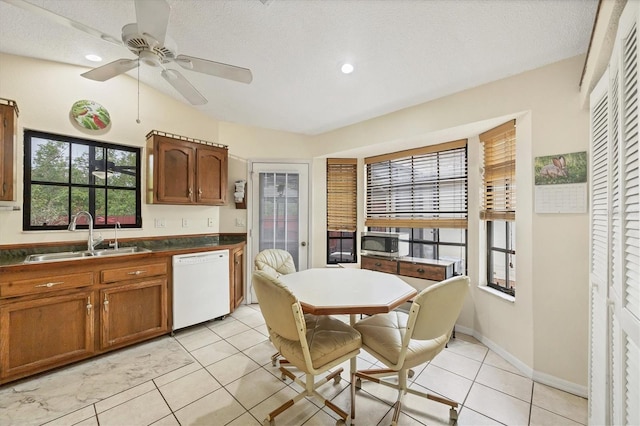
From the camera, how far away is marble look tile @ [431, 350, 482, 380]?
2170 millimetres

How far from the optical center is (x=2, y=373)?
188cm

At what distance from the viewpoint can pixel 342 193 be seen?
4.01 meters

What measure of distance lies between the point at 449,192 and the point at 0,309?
169 inches

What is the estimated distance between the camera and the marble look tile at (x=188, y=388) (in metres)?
1.83

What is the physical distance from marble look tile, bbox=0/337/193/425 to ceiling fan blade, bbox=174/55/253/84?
8.06 ft

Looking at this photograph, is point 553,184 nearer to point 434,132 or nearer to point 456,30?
→ point 434,132

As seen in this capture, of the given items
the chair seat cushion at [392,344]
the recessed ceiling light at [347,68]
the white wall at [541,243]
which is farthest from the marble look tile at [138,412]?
the recessed ceiling light at [347,68]

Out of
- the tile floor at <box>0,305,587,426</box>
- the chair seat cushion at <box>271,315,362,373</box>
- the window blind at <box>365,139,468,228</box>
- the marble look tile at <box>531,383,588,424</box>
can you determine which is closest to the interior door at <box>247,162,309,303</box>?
the window blind at <box>365,139,468,228</box>

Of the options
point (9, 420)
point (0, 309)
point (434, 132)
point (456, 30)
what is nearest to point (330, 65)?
point (456, 30)

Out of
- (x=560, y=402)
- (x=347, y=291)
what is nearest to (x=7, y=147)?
(x=347, y=291)

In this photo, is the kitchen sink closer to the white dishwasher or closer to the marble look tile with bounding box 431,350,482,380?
the white dishwasher

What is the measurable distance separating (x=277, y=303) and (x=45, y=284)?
207cm

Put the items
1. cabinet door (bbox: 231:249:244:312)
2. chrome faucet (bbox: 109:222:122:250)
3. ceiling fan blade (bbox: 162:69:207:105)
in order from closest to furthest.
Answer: ceiling fan blade (bbox: 162:69:207:105), chrome faucet (bbox: 109:222:122:250), cabinet door (bbox: 231:249:244:312)

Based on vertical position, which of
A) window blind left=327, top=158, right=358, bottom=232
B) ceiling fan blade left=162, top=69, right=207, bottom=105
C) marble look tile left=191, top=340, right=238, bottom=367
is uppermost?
ceiling fan blade left=162, top=69, right=207, bottom=105
